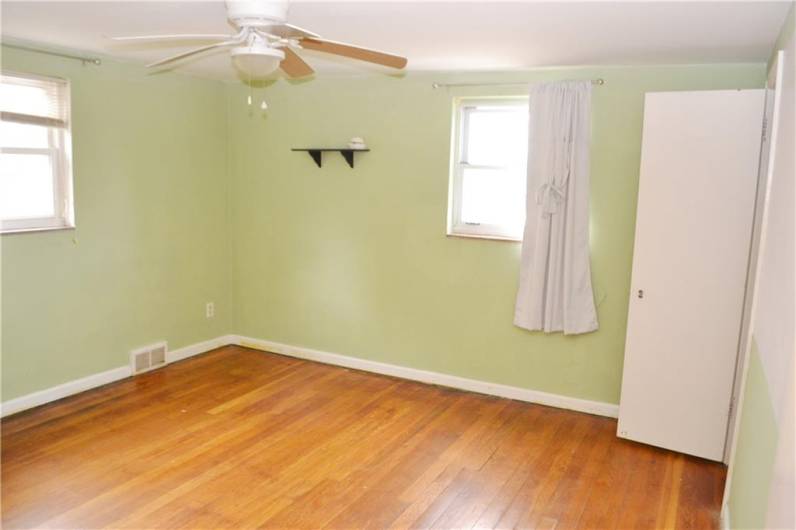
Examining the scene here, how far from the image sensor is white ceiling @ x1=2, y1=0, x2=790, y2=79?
2.53 m

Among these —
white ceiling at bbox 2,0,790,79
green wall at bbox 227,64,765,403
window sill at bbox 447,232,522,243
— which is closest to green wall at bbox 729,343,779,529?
green wall at bbox 227,64,765,403

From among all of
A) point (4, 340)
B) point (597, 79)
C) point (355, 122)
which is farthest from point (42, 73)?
point (597, 79)

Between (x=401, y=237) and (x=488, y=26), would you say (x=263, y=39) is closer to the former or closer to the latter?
(x=488, y=26)

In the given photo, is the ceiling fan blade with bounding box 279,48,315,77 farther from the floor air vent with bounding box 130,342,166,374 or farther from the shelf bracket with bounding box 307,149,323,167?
the floor air vent with bounding box 130,342,166,374

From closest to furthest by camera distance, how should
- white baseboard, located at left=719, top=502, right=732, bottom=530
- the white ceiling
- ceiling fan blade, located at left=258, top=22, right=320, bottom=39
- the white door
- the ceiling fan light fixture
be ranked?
ceiling fan blade, located at left=258, top=22, right=320, bottom=39, the ceiling fan light fixture, the white ceiling, white baseboard, located at left=719, top=502, right=732, bottom=530, the white door

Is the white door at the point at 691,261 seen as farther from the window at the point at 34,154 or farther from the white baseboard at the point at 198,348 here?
the window at the point at 34,154

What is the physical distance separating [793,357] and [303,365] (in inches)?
151

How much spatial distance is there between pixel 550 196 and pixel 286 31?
87.5 inches

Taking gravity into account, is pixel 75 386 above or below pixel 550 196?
below

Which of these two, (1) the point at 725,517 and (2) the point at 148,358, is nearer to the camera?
(1) the point at 725,517

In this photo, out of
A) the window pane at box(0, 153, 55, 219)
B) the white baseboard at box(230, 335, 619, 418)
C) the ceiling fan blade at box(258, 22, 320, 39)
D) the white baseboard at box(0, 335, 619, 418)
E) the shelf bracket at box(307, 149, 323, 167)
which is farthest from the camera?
the shelf bracket at box(307, 149, 323, 167)

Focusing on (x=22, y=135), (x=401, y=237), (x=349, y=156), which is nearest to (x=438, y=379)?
(x=401, y=237)

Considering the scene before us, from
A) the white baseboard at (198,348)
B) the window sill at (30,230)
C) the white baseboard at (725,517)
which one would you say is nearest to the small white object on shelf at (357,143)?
the window sill at (30,230)

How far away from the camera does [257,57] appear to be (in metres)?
2.27
